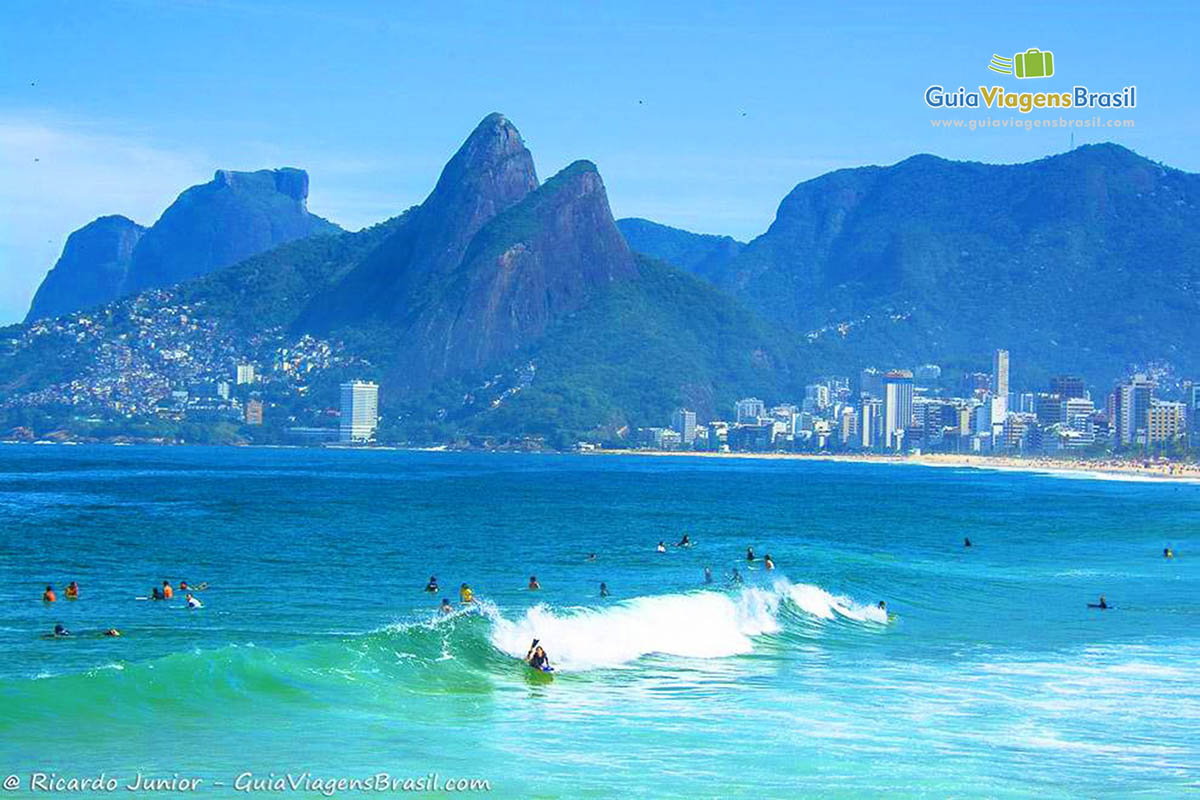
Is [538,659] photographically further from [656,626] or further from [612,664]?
[656,626]

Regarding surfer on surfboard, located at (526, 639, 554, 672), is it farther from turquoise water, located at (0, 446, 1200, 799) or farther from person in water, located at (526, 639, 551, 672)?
turquoise water, located at (0, 446, 1200, 799)

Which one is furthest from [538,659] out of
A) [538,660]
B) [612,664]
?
[612,664]

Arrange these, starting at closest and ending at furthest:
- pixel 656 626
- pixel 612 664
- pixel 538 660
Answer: pixel 538 660 → pixel 612 664 → pixel 656 626

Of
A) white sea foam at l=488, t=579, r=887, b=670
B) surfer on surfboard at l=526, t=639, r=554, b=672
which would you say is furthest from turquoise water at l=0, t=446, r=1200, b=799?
surfer on surfboard at l=526, t=639, r=554, b=672

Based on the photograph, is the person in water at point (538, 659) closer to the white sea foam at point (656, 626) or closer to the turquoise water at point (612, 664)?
the turquoise water at point (612, 664)

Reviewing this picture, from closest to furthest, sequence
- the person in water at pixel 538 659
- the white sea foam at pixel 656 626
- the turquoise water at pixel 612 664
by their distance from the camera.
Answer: the turquoise water at pixel 612 664 → the person in water at pixel 538 659 → the white sea foam at pixel 656 626

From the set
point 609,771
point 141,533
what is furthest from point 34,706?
point 141,533

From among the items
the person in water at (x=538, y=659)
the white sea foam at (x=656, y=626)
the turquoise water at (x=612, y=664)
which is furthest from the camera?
the white sea foam at (x=656, y=626)

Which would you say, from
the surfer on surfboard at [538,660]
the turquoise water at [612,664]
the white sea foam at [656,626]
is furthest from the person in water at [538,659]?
the white sea foam at [656,626]
